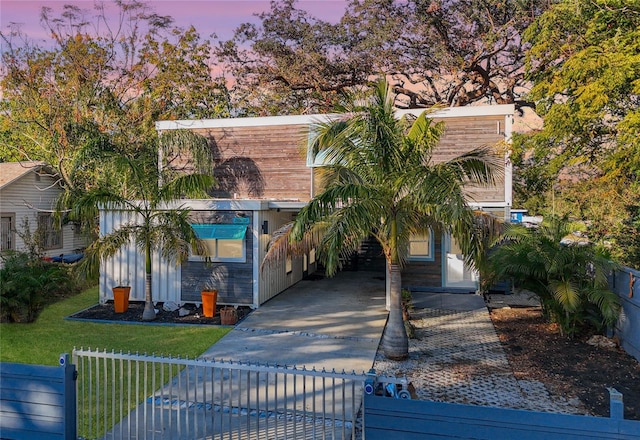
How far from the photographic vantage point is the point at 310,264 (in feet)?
56.5

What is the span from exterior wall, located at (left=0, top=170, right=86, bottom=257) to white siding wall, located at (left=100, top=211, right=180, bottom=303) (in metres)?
7.35

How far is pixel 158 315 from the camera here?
10578 mm

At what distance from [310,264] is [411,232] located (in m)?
9.75

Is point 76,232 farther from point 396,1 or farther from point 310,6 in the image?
point 396,1

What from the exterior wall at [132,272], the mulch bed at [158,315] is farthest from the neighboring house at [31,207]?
the mulch bed at [158,315]

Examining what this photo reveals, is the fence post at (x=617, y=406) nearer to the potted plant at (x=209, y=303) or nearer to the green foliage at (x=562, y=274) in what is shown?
the green foliage at (x=562, y=274)

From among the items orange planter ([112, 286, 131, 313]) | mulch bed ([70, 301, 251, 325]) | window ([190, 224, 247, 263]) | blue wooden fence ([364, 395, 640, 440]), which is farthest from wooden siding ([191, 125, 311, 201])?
blue wooden fence ([364, 395, 640, 440])

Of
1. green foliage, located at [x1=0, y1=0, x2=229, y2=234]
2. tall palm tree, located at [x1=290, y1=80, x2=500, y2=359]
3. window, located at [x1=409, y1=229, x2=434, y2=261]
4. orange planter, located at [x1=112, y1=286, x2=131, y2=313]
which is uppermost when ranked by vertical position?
green foliage, located at [x1=0, y1=0, x2=229, y2=234]

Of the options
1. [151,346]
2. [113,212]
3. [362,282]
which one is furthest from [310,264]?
[151,346]

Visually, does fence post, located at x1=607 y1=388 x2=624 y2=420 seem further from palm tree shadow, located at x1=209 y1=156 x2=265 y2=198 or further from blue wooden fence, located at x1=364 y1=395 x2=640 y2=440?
palm tree shadow, located at x1=209 y1=156 x2=265 y2=198

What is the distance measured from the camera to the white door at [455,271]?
13219 mm

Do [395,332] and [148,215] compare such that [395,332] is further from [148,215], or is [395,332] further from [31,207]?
[31,207]

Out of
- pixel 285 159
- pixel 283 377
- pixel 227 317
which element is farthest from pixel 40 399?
pixel 285 159

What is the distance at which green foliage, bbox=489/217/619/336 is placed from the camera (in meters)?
8.00
